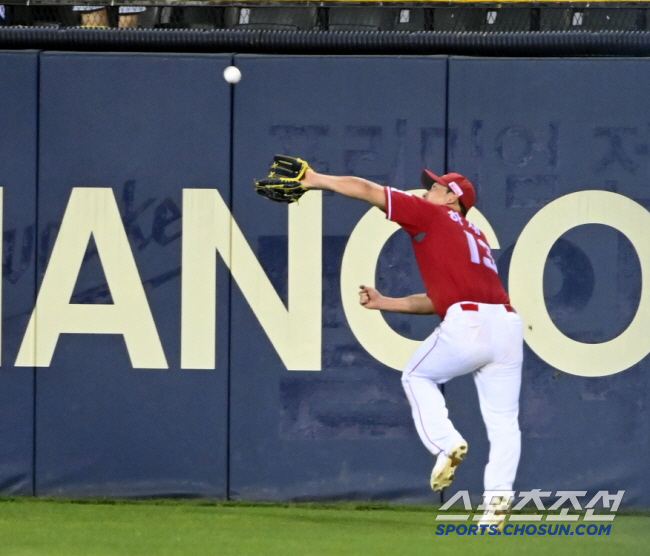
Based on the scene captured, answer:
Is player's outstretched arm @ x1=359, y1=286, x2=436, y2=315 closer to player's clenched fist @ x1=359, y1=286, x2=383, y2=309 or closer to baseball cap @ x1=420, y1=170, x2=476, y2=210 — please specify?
player's clenched fist @ x1=359, y1=286, x2=383, y2=309

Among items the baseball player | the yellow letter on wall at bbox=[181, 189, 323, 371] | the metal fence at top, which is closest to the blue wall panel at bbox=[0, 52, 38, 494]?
the metal fence at top

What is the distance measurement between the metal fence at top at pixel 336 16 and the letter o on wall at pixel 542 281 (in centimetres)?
116

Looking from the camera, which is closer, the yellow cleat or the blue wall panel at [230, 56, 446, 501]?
the yellow cleat

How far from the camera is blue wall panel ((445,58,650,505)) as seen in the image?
6.81 m

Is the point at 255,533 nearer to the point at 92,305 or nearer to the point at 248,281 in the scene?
the point at 248,281

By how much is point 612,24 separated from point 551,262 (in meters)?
1.58

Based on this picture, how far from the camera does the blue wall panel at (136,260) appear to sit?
6934 millimetres

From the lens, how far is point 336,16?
7.39 metres

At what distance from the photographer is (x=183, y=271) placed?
694cm

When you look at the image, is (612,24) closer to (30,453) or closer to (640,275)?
(640,275)

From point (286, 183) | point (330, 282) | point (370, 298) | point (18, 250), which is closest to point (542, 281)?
point (330, 282)

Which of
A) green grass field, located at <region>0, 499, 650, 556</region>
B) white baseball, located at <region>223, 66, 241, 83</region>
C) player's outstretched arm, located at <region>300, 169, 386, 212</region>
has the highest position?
white baseball, located at <region>223, 66, 241, 83</region>

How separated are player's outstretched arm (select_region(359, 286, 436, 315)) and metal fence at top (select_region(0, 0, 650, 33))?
87.6 inches

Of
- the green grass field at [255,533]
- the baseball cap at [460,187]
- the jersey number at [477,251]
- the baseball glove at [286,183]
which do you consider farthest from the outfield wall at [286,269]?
the baseball glove at [286,183]
